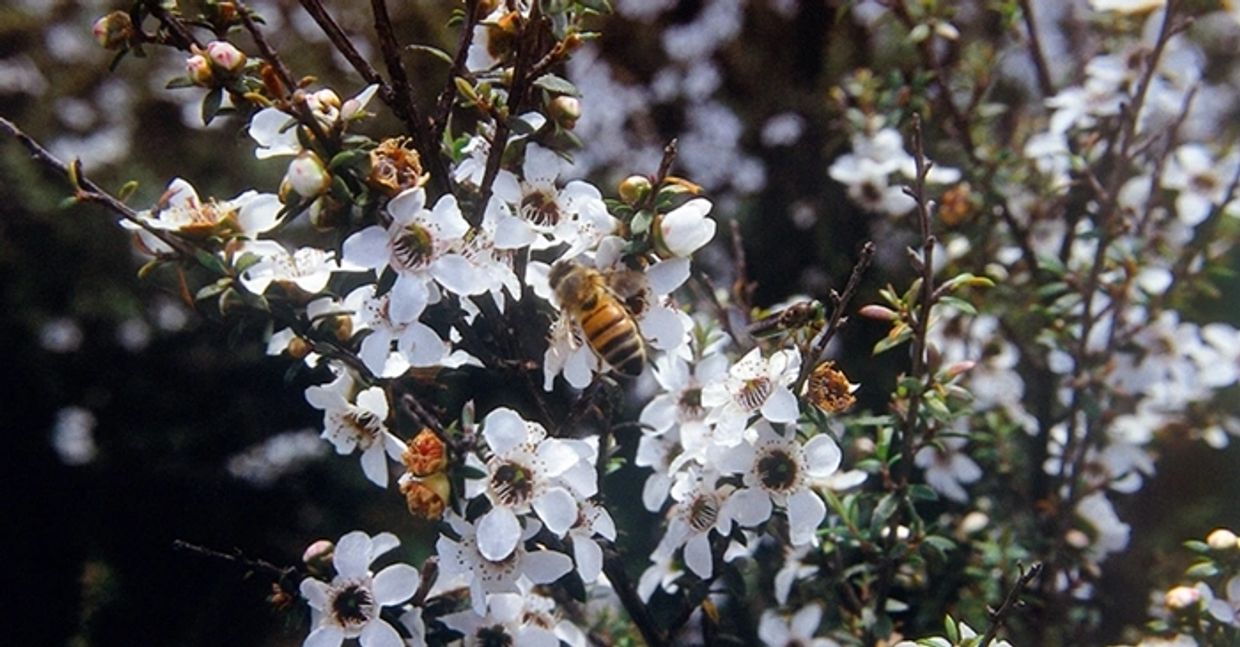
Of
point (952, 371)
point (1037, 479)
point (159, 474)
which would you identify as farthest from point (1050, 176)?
point (159, 474)

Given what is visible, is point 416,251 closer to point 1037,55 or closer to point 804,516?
point 804,516

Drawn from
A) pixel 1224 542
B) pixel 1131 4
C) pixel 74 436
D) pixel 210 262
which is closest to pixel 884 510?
pixel 1224 542

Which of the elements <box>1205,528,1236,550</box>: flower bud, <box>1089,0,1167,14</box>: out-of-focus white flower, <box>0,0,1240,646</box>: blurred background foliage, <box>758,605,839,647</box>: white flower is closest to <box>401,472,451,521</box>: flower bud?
<box>758,605,839,647</box>: white flower

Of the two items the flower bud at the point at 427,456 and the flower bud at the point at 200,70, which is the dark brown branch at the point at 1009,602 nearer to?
the flower bud at the point at 427,456

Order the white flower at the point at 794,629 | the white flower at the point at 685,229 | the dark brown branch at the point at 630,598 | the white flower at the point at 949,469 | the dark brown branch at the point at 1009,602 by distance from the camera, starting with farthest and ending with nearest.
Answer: the white flower at the point at 949,469 → the white flower at the point at 794,629 → the dark brown branch at the point at 630,598 → the white flower at the point at 685,229 → the dark brown branch at the point at 1009,602

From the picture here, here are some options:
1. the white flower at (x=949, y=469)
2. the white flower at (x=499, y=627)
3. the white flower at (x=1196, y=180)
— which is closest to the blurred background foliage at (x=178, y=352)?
the white flower at (x=1196, y=180)

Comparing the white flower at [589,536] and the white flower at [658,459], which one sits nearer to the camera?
the white flower at [589,536]
